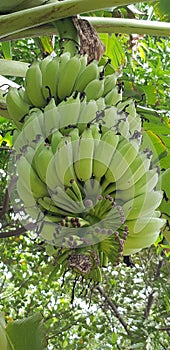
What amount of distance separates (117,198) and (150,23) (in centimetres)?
37

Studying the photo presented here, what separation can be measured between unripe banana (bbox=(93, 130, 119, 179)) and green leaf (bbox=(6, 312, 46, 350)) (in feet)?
0.63

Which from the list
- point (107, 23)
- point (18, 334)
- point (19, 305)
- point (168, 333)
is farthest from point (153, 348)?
point (18, 334)

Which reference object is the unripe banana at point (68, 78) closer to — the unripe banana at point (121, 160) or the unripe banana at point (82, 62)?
the unripe banana at point (82, 62)

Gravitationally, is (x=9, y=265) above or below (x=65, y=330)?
above

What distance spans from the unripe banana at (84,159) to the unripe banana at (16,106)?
121 mm

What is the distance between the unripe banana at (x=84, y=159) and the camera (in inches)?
26.8

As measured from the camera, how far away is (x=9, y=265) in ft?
11.1

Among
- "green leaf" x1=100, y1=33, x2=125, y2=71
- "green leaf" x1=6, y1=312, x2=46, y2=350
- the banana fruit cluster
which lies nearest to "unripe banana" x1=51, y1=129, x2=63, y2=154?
the banana fruit cluster

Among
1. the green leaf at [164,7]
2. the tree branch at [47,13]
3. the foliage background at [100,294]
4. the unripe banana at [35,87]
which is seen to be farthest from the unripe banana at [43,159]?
the foliage background at [100,294]

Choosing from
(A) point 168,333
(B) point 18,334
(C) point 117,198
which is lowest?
(A) point 168,333

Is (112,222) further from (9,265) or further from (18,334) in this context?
(9,265)

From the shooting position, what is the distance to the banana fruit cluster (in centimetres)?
68

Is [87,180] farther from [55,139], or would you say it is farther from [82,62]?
[82,62]

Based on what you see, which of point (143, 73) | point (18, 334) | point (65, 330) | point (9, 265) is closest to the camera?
point (18, 334)
